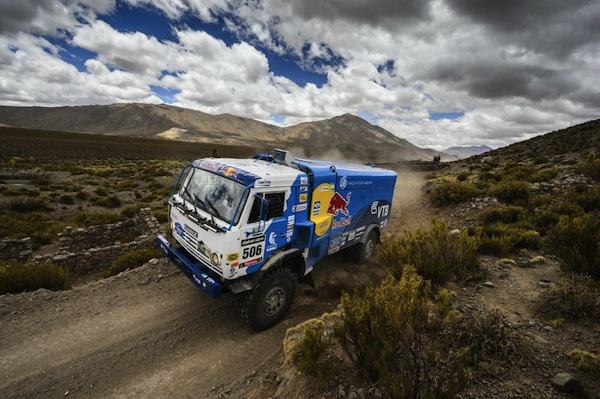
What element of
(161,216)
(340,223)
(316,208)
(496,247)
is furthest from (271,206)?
(161,216)

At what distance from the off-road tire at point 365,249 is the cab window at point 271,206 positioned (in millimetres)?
4024

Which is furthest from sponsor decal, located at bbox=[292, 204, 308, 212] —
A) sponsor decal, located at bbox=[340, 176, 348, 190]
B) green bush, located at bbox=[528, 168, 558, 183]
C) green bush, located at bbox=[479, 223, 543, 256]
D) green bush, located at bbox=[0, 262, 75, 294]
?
green bush, located at bbox=[528, 168, 558, 183]

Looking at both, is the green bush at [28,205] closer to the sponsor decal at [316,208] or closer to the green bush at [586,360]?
the sponsor decal at [316,208]

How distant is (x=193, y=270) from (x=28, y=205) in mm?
16472

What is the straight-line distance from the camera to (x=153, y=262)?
7695 mm

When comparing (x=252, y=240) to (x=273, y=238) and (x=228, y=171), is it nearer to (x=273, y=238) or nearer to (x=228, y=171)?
(x=273, y=238)

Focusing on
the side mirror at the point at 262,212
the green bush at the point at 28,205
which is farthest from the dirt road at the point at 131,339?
the green bush at the point at 28,205

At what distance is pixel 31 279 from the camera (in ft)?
21.4

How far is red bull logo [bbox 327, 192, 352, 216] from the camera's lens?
6.92 m

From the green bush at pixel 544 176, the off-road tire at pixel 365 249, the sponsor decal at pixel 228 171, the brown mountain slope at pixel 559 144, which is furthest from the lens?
the brown mountain slope at pixel 559 144

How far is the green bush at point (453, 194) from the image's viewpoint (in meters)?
13.0

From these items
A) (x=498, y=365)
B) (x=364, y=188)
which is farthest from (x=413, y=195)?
(x=498, y=365)

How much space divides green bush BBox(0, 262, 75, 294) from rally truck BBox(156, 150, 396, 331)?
9.92 ft

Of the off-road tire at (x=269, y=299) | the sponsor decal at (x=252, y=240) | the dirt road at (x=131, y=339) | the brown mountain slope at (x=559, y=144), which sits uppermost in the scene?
the brown mountain slope at (x=559, y=144)
